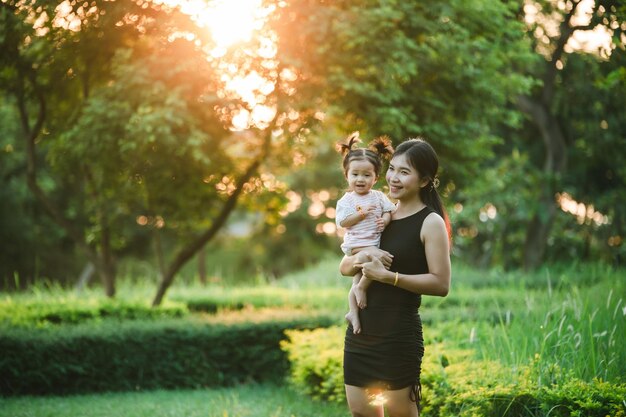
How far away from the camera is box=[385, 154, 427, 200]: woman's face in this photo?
3.60 m

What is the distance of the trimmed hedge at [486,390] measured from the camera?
4.18 meters

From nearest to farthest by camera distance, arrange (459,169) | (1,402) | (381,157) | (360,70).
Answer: (381,157), (1,402), (360,70), (459,169)

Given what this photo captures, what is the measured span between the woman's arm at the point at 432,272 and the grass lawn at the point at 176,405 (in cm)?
297

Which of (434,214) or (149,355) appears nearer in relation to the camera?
(434,214)

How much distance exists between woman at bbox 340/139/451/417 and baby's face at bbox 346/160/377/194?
0.71 ft

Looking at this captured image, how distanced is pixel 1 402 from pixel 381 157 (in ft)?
15.4

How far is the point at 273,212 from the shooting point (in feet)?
35.6

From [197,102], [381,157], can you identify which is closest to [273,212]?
[197,102]

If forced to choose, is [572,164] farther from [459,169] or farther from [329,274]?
[459,169]

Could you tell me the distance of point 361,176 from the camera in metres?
3.85

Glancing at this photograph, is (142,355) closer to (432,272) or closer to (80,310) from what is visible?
(80,310)

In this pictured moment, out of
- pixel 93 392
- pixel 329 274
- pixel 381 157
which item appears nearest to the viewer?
pixel 381 157

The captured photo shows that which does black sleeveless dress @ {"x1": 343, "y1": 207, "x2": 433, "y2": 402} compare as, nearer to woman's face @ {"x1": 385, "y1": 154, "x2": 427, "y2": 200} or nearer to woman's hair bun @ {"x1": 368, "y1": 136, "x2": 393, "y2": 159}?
woman's face @ {"x1": 385, "y1": 154, "x2": 427, "y2": 200}

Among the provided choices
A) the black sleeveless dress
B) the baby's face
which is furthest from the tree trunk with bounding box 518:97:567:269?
the black sleeveless dress
